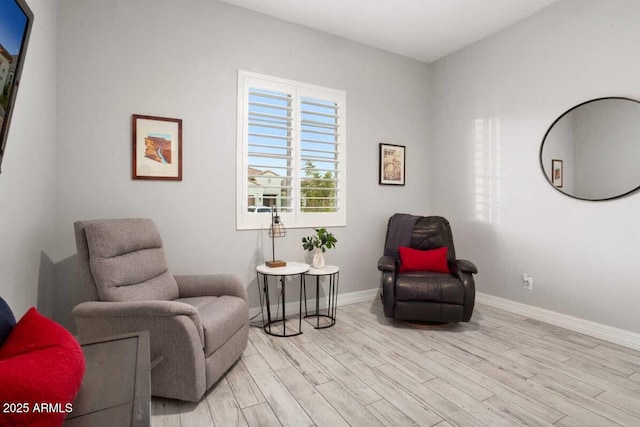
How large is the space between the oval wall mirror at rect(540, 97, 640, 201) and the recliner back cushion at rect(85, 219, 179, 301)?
3.59 meters

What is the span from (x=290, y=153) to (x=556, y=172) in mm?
2611

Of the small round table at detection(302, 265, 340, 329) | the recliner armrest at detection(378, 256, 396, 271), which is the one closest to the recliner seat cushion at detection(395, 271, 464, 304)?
the recliner armrest at detection(378, 256, 396, 271)

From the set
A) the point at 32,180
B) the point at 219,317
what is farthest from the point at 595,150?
the point at 32,180

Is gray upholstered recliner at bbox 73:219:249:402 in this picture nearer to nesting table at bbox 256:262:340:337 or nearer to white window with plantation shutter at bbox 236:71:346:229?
nesting table at bbox 256:262:340:337

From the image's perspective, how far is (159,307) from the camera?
179cm

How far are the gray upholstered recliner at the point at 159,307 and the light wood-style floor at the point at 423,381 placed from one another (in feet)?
0.65

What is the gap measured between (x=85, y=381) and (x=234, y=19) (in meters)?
3.21

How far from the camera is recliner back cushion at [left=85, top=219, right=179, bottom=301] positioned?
80.1 inches

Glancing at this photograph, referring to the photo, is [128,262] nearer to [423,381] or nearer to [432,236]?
[423,381]

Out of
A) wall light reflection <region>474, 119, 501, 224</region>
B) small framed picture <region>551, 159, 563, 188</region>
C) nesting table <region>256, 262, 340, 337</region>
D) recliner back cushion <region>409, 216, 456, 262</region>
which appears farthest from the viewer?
wall light reflection <region>474, 119, 501, 224</region>

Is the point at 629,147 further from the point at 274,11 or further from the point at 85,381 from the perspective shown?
the point at 85,381

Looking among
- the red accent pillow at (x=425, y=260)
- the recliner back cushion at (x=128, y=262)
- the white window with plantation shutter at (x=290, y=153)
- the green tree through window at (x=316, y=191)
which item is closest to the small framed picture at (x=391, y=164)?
the white window with plantation shutter at (x=290, y=153)

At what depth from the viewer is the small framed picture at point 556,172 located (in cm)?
312

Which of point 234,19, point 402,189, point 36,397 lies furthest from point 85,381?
point 402,189
